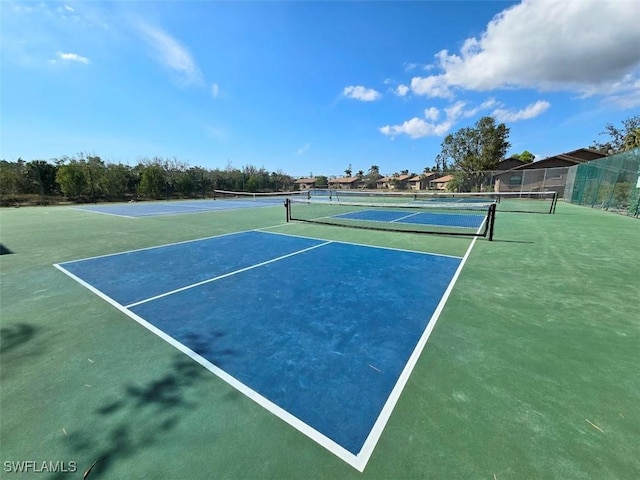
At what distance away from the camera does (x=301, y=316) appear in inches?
148

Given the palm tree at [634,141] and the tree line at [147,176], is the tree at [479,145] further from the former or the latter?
the palm tree at [634,141]

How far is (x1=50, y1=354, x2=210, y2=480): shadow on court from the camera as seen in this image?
1.83 metres

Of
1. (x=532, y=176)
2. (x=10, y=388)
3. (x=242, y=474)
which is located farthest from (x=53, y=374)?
(x=532, y=176)

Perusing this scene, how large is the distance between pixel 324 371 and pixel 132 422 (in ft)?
5.17

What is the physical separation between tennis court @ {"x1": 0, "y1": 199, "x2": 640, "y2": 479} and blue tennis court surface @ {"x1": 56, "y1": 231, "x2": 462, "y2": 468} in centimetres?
2

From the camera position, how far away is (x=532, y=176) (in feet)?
95.1

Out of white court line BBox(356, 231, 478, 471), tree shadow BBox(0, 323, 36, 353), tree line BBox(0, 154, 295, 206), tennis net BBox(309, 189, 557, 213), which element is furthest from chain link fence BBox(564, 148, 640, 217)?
tree line BBox(0, 154, 295, 206)

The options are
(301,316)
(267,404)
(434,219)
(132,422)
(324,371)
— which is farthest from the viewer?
(434,219)

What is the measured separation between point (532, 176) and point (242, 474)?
36433 mm

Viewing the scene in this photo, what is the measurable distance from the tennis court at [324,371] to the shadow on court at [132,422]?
0.01 m

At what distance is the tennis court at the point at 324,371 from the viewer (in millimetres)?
1830

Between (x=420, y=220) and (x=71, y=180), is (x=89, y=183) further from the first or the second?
(x=420, y=220)

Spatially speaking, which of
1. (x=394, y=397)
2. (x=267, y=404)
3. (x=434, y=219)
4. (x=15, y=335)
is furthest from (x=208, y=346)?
(x=434, y=219)

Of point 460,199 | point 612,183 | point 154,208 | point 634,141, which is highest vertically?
point 634,141
